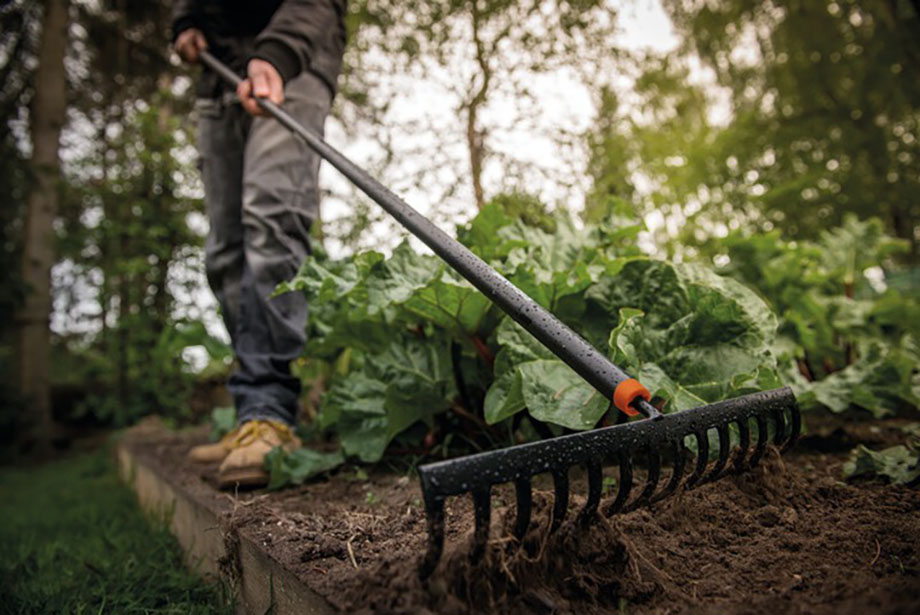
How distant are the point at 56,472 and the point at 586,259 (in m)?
4.36

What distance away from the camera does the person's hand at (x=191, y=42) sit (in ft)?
7.57

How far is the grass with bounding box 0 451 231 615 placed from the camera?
133cm

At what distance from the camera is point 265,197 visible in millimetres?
1952

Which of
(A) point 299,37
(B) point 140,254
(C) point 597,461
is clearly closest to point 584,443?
(C) point 597,461

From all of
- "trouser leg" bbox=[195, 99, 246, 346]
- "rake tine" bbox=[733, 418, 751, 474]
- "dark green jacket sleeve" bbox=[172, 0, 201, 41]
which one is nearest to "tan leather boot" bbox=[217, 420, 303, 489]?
"trouser leg" bbox=[195, 99, 246, 346]

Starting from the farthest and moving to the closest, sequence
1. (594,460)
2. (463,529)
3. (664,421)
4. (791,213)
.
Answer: (791,213)
(463,529)
(664,421)
(594,460)

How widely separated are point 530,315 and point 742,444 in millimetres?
476

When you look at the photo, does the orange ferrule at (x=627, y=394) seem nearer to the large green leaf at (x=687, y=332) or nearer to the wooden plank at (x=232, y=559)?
the large green leaf at (x=687, y=332)

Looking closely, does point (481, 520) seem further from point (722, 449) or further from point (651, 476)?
point (722, 449)

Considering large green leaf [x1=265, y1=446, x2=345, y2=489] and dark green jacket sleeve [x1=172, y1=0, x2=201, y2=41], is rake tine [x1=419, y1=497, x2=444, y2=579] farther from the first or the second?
dark green jacket sleeve [x1=172, y1=0, x2=201, y2=41]

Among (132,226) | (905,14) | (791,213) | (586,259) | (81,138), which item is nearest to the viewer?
(586,259)

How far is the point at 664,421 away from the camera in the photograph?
99 centimetres

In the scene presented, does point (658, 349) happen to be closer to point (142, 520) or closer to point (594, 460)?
point (594, 460)

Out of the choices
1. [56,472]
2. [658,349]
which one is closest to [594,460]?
[658,349]
